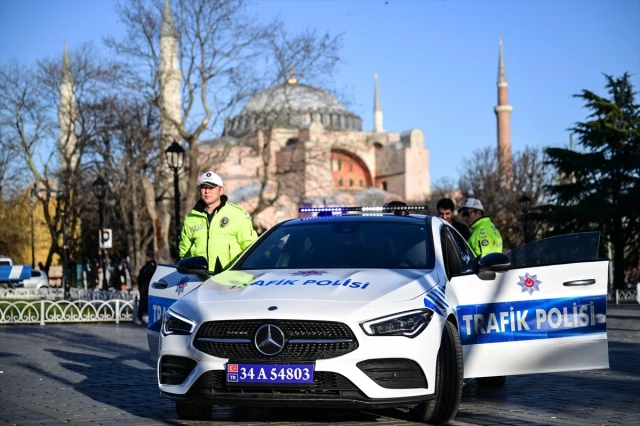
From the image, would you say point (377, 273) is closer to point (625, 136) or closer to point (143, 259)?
point (625, 136)

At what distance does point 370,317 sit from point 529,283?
1.82 m

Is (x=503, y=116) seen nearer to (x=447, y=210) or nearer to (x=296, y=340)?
(x=447, y=210)

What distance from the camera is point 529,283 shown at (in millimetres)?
7688

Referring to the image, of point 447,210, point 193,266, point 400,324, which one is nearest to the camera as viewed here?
point 400,324

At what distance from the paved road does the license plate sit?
0.67 metres

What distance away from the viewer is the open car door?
7.52 metres

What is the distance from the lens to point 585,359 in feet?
25.1

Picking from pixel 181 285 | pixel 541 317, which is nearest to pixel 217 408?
pixel 181 285

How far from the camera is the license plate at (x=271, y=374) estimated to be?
6223mm

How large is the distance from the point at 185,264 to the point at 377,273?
1.39m

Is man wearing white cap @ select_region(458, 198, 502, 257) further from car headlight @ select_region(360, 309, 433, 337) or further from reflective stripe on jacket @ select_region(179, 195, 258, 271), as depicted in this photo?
car headlight @ select_region(360, 309, 433, 337)

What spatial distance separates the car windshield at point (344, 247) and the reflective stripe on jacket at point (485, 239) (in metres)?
3.60

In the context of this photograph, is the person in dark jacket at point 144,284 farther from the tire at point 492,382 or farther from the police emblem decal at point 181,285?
the police emblem decal at point 181,285

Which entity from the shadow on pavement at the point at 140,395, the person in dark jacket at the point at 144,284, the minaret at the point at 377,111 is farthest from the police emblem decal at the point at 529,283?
the minaret at the point at 377,111
